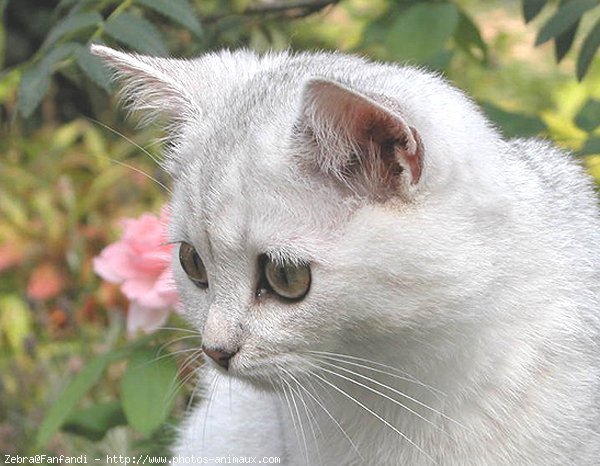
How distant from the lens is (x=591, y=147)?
2199 millimetres

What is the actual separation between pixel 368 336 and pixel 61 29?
1008 millimetres

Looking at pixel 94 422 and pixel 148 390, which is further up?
pixel 148 390

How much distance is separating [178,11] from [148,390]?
78cm

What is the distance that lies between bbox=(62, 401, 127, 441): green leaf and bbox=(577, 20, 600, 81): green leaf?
129 cm

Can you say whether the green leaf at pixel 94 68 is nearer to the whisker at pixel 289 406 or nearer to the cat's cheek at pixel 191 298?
the cat's cheek at pixel 191 298

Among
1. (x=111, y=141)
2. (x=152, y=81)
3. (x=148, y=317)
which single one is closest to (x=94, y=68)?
(x=152, y=81)

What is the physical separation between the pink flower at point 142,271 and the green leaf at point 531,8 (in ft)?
3.02

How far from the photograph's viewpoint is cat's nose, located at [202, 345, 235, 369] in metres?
1.57

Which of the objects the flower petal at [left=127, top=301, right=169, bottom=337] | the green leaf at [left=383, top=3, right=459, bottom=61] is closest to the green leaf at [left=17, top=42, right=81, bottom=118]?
the flower petal at [left=127, top=301, right=169, bottom=337]

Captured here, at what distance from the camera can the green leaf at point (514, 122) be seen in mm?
2377

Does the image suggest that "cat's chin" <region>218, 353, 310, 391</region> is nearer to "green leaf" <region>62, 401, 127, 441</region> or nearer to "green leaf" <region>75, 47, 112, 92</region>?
"green leaf" <region>75, 47, 112, 92</region>

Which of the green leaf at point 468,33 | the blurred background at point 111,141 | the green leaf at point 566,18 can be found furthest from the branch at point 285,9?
the green leaf at point 566,18

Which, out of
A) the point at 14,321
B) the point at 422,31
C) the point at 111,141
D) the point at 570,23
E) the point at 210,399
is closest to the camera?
the point at 210,399

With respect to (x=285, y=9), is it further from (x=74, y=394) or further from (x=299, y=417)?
(x=299, y=417)
